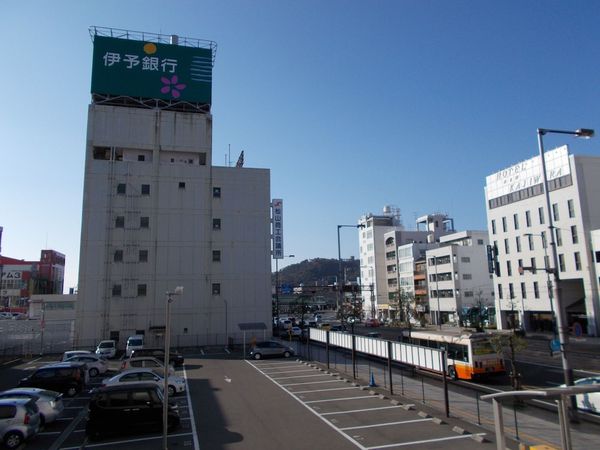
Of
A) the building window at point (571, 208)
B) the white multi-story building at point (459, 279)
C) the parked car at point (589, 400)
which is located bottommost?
the parked car at point (589, 400)

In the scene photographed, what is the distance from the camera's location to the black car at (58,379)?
23141mm

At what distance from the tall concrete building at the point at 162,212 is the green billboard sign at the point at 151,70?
0.40 ft

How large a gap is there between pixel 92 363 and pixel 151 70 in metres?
36.8

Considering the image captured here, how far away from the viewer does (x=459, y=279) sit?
247 ft

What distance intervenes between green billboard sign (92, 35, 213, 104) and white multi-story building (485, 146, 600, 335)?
41.3 metres

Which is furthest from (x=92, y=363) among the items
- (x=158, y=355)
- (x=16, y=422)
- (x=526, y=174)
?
(x=526, y=174)

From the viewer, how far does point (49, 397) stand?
697 inches

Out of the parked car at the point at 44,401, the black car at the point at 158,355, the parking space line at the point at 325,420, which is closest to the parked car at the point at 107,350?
the black car at the point at 158,355

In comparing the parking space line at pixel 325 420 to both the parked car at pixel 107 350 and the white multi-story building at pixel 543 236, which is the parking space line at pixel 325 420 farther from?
the white multi-story building at pixel 543 236

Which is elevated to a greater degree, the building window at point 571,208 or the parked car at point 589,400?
the building window at point 571,208

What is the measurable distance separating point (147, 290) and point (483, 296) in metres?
57.0

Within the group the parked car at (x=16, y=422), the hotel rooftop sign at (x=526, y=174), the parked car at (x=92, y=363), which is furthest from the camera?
the hotel rooftop sign at (x=526, y=174)

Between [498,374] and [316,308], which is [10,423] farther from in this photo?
[316,308]

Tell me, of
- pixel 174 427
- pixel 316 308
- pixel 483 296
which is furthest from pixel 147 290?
pixel 316 308
